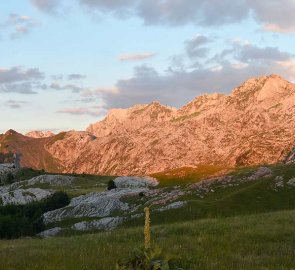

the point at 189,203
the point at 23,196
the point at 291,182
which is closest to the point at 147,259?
the point at 189,203

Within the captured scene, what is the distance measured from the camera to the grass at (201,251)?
13.8 metres

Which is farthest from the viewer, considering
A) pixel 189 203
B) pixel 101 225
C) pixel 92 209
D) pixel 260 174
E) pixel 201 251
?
pixel 92 209

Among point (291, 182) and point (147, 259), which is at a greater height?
point (147, 259)

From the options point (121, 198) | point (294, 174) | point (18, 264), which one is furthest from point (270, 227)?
point (121, 198)

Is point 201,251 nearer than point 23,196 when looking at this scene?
Yes

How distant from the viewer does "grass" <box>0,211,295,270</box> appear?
45.3 feet

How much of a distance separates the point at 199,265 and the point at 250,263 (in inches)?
76.7

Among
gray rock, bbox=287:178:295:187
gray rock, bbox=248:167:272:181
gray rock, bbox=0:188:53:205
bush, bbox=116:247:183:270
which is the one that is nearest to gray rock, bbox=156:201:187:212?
gray rock, bbox=287:178:295:187

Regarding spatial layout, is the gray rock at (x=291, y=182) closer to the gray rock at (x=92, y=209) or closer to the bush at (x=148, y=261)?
Result: the gray rock at (x=92, y=209)

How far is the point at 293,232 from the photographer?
21.7 metres

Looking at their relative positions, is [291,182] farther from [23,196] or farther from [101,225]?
[23,196]

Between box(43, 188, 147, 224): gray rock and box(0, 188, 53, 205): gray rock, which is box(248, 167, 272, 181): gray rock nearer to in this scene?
box(43, 188, 147, 224): gray rock

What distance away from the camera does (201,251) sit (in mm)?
16125

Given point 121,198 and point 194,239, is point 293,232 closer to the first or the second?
point 194,239
